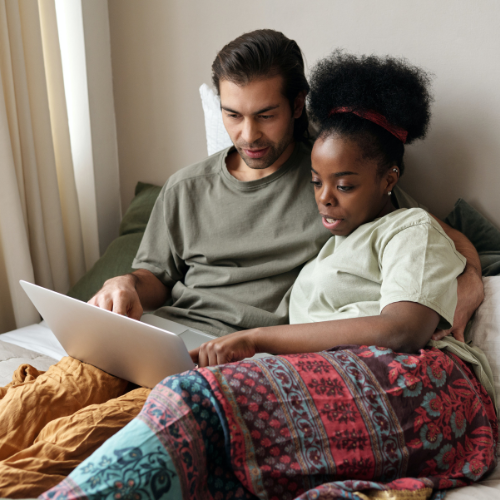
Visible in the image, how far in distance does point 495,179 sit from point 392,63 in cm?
43

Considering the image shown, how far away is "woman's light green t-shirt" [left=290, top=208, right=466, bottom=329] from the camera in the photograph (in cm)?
94

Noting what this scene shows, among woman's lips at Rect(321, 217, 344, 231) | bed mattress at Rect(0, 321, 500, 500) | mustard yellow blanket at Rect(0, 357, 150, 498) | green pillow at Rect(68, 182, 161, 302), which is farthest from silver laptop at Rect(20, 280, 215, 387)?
green pillow at Rect(68, 182, 161, 302)

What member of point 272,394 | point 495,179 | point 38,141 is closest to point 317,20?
point 495,179

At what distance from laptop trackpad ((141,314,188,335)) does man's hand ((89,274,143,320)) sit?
0.03 m

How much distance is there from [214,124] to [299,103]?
356mm

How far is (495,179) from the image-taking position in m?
1.29

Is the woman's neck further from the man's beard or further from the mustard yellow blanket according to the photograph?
the mustard yellow blanket

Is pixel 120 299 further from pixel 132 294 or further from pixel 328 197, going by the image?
pixel 328 197

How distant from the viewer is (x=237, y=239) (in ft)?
4.37

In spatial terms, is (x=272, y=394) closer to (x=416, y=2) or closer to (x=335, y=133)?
(x=335, y=133)

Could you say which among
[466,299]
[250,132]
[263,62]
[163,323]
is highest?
[263,62]

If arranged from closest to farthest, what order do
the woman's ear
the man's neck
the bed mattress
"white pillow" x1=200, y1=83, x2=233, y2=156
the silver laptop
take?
the silver laptop < the woman's ear < the bed mattress < the man's neck < "white pillow" x1=200, y1=83, x2=233, y2=156

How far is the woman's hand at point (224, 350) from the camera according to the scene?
920 mm

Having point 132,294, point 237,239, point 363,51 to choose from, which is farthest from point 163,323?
point 363,51
